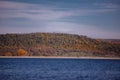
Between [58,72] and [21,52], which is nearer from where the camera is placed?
[58,72]

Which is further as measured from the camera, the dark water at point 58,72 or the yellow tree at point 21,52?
the yellow tree at point 21,52

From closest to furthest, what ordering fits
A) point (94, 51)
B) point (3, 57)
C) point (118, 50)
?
1. point (118, 50)
2. point (94, 51)
3. point (3, 57)

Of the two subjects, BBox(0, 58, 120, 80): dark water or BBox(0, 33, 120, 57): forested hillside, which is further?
BBox(0, 33, 120, 57): forested hillside

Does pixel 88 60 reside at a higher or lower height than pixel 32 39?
lower

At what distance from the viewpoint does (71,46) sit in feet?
100

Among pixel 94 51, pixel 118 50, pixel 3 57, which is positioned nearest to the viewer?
pixel 118 50

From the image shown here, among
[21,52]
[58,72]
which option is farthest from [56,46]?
[58,72]

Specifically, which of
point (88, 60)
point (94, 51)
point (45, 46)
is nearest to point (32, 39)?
point (45, 46)

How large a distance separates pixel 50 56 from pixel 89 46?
16.5ft

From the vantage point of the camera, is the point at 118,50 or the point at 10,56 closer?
the point at 118,50

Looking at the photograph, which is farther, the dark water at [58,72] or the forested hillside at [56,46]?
the forested hillside at [56,46]

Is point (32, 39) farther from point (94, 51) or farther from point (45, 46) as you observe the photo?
point (94, 51)

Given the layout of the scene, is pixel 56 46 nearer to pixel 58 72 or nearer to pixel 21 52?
pixel 21 52

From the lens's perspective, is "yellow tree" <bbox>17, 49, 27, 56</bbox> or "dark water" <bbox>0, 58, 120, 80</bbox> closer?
"dark water" <bbox>0, 58, 120, 80</bbox>
